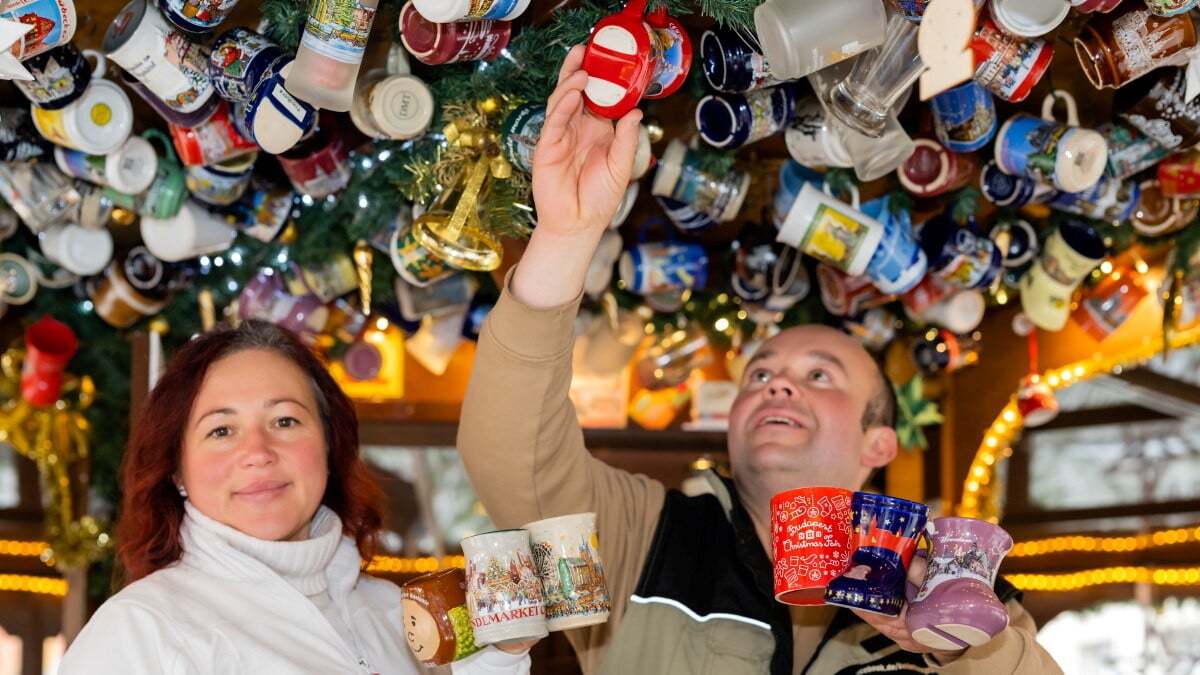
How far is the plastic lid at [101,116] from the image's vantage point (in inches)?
100

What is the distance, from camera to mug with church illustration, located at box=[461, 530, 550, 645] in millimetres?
1884

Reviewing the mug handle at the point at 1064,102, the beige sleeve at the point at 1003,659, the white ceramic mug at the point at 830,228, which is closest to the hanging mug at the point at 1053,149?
the mug handle at the point at 1064,102

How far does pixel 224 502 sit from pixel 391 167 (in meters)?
0.91

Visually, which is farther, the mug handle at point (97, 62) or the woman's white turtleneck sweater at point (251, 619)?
the mug handle at point (97, 62)

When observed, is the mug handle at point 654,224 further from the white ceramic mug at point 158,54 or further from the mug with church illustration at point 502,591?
the mug with church illustration at point 502,591

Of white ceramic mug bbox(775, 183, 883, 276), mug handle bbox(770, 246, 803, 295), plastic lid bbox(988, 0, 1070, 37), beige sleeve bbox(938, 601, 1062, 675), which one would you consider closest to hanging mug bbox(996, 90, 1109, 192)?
white ceramic mug bbox(775, 183, 883, 276)

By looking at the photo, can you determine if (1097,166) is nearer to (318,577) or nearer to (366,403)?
(318,577)

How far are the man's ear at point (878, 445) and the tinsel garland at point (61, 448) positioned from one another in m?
2.47

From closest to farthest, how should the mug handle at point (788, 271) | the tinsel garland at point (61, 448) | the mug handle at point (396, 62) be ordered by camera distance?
1. the mug handle at point (396, 62)
2. the mug handle at point (788, 271)
3. the tinsel garland at point (61, 448)

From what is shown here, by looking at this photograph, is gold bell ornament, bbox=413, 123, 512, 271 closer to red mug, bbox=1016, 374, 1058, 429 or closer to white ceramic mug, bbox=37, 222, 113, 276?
white ceramic mug, bbox=37, 222, 113, 276

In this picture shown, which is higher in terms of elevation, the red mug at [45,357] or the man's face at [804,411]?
the man's face at [804,411]

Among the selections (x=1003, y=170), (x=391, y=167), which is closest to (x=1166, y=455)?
(x=1003, y=170)

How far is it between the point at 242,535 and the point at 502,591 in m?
0.44

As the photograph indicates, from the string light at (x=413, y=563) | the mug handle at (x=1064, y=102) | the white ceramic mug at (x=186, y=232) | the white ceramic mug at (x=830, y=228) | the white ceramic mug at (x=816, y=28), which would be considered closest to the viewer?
the white ceramic mug at (x=816, y=28)
